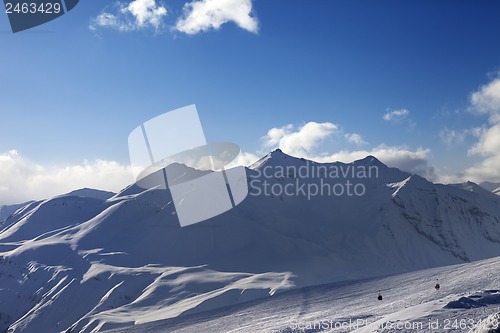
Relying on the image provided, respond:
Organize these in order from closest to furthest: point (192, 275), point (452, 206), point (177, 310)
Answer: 1. point (177, 310)
2. point (192, 275)
3. point (452, 206)

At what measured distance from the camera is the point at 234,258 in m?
119

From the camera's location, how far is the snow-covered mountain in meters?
91.8

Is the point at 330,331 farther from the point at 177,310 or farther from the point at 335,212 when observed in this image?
the point at 335,212

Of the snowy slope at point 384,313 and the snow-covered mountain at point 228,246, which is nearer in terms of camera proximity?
the snowy slope at point 384,313

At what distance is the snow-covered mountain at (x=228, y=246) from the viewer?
91812mm

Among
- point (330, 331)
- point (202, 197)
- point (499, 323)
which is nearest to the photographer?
point (499, 323)

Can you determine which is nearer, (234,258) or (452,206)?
(234,258)

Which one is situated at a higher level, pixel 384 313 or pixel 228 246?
pixel 228 246

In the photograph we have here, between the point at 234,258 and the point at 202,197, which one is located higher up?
the point at 202,197

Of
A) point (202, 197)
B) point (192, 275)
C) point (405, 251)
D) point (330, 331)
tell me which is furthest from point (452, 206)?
point (330, 331)

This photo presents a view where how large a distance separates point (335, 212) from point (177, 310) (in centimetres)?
9890

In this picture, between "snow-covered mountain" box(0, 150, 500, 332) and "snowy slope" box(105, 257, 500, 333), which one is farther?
"snow-covered mountain" box(0, 150, 500, 332)

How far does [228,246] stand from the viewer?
126375mm

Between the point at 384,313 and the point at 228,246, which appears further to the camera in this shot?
the point at 228,246
